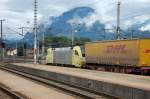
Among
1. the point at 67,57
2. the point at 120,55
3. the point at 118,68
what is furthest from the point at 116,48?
the point at 67,57

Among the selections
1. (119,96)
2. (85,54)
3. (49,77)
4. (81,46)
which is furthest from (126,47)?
(119,96)

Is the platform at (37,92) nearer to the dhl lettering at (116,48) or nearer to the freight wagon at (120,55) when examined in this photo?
the freight wagon at (120,55)

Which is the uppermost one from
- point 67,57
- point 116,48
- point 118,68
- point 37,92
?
point 116,48

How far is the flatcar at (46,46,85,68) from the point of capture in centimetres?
6278

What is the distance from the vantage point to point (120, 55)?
4709 cm

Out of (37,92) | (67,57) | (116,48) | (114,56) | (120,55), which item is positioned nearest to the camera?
(37,92)

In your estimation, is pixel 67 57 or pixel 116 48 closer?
pixel 116 48

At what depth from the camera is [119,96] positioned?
20.4 meters

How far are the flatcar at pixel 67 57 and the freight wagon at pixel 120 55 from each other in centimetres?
464

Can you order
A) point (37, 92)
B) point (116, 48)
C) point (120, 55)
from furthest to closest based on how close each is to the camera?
point (116, 48), point (120, 55), point (37, 92)

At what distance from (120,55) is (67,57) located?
21010mm

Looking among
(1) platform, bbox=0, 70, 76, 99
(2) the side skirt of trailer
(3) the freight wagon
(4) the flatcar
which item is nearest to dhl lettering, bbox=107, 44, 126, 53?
(3) the freight wagon

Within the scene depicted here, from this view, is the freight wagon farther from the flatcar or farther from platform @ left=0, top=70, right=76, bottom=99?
platform @ left=0, top=70, right=76, bottom=99

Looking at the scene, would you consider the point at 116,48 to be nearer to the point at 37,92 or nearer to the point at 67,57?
the point at 67,57
